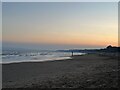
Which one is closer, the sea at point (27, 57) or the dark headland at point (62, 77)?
the dark headland at point (62, 77)

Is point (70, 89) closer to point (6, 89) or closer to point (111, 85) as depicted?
point (111, 85)

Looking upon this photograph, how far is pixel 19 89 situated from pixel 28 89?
0.49 m

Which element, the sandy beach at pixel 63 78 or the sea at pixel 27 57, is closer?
the sandy beach at pixel 63 78

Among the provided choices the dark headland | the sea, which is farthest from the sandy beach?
the sea

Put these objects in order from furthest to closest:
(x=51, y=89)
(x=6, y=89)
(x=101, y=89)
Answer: (x=6, y=89) < (x=51, y=89) < (x=101, y=89)

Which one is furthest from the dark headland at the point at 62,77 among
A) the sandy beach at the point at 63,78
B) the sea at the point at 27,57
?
the sea at the point at 27,57

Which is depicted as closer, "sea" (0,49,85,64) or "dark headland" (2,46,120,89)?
"dark headland" (2,46,120,89)

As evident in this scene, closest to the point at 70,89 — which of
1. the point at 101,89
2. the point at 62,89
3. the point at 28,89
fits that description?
the point at 62,89

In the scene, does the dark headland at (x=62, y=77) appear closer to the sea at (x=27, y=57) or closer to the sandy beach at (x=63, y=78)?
the sandy beach at (x=63, y=78)

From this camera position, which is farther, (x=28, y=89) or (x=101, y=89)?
(x=28, y=89)

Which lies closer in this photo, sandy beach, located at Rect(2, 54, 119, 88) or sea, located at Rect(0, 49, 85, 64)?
sandy beach, located at Rect(2, 54, 119, 88)

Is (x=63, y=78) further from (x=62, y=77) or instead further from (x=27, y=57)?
(x=27, y=57)

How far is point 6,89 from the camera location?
12852 mm

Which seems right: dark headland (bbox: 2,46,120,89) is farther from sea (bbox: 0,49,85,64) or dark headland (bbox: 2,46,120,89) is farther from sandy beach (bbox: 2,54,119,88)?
sea (bbox: 0,49,85,64)
